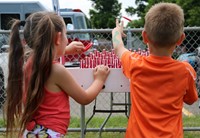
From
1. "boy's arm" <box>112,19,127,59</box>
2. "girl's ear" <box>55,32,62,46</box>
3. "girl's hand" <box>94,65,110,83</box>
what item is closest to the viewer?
"girl's ear" <box>55,32,62,46</box>

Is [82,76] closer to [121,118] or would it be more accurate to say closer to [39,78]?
[39,78]

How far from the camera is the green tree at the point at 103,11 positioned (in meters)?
39.4

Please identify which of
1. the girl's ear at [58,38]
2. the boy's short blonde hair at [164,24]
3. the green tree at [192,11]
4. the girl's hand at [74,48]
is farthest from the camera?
the green tree at [192,11]

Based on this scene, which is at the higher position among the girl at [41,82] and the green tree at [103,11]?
the green tree at [103,11]

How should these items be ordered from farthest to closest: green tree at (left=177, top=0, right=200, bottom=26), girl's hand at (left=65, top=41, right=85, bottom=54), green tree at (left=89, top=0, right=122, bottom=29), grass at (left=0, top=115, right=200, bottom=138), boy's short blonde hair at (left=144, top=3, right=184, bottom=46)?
green tree at (left=89, top=0, right=122, bottom=29), green tree at (left=177, top=0, right=200, bottom=26), grass at (left=0, top=115, right=200, bottom=138), girl's hand at (left=65, top=41, right=85, bottom=54), boy's short blonde hair at (left=144, top=3, right=184, bottom=46)

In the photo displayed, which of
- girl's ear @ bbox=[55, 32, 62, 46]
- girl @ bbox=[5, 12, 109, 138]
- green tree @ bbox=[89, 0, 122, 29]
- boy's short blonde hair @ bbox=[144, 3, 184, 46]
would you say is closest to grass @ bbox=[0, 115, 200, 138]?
girl @ bbox=[5, 12, 109, 138]

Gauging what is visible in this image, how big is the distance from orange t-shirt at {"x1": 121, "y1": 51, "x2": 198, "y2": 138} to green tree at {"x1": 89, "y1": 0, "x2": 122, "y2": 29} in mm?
36983

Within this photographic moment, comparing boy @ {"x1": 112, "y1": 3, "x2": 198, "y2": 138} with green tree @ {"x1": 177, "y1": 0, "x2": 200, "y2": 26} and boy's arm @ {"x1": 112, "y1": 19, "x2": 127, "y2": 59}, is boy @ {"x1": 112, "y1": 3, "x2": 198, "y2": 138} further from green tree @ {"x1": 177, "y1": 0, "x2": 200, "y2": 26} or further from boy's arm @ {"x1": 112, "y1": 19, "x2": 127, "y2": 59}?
green tree @ {"x1": 177, "y1": 0, "x2": 200, "y2": 26}

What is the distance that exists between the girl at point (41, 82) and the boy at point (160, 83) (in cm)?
39

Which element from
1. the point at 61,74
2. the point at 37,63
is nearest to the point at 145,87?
the point at 61,74

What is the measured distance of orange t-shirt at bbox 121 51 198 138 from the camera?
2422 millimetres

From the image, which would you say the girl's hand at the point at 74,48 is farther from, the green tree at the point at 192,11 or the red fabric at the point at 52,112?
the green tree at the point at 192,11

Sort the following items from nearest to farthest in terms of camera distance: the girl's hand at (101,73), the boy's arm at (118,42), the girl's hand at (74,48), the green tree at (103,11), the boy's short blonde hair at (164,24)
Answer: the boy's short blonde hair at (164,24) → the boy's arm at (118,42) → the girl's hand at (101,73) → the girl's hand at (74,48) → the green tree at (103,11)

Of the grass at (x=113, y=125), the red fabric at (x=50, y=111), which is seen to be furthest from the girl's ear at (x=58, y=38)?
the grass at (x=113, y=125)
